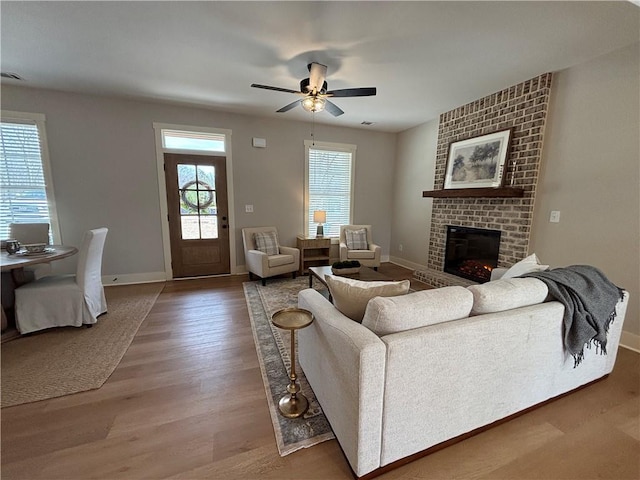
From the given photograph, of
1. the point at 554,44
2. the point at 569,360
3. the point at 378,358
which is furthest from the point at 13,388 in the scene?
the point at 554,44

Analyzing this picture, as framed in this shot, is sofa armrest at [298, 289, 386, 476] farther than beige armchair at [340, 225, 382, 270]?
No

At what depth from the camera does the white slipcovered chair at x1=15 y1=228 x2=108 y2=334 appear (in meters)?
2.42

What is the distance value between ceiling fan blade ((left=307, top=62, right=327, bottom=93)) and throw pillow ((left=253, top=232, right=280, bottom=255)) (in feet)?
7.86

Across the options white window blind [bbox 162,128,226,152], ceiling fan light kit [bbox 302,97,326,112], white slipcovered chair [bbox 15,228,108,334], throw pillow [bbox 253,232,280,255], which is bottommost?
white slipcovered chair [bbox 15,228,108,334]

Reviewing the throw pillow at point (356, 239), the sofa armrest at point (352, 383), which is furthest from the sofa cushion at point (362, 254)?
the sofa armrest at point (352, 383)

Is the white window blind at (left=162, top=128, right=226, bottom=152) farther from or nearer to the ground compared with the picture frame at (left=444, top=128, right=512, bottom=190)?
farther from the ground

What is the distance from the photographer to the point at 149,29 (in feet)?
7.00

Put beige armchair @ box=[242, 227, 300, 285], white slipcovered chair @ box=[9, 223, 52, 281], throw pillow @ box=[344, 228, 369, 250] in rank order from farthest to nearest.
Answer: throw pillow @ box=[344, 228, 369, 250] → beige armchair @ box=[242, 227, 300, 285] → white slipcovered chair @ box=[9, 223, 52, 281]

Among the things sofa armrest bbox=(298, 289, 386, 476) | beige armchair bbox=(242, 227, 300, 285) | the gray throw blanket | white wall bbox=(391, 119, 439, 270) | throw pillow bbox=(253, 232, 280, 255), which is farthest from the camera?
white wall bbox=(391, 119, 439, 270)

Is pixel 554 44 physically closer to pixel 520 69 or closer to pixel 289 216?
pixel 520 69

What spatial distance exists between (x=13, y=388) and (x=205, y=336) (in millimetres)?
1241

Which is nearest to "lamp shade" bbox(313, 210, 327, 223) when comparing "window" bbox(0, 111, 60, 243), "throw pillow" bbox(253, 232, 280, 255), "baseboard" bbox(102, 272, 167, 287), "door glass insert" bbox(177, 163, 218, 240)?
"throw pillow" bbox(253, 232, 280, 255)

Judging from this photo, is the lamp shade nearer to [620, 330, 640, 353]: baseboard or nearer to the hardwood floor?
the hardwood floor

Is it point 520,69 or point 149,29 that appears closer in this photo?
point 149,29
